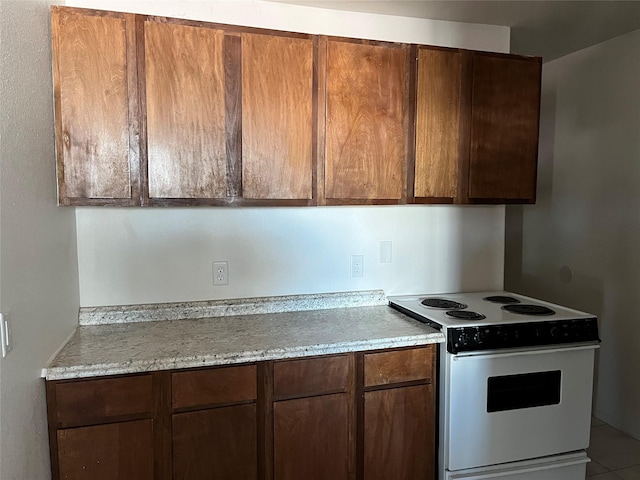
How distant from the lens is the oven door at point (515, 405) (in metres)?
1.88

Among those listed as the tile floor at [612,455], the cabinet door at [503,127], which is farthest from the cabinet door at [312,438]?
the tile floor at [612,455]

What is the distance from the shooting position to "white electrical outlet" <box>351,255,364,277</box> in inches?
93.6

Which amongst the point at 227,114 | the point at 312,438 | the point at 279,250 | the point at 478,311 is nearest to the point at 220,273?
the point at 279,250

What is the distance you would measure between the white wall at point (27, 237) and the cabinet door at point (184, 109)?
1.18ft

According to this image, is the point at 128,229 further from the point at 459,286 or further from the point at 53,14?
the point at 459,286

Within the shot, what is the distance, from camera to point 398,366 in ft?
6.10

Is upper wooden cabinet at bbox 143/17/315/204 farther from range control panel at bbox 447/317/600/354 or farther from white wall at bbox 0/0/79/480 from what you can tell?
range control panel at bbox 447/317/600/354

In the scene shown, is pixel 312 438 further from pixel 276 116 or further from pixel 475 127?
pixel 475 127

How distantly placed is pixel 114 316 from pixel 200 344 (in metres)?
0.56

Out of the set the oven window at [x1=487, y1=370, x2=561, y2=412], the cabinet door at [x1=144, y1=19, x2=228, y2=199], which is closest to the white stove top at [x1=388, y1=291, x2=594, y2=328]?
the oven window at [x1=487, y1=370, x2=561, y2=412]

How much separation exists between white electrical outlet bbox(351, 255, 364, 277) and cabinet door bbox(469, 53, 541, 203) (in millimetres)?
654

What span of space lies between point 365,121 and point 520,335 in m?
1.18

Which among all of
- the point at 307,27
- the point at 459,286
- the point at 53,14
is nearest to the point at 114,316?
the point at 53,14

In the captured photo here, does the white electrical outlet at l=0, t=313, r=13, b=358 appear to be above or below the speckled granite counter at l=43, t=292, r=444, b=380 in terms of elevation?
above
